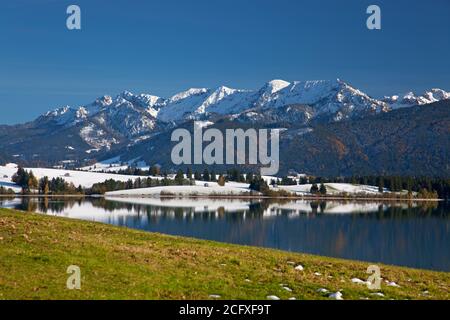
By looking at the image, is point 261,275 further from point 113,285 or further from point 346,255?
point 346,255

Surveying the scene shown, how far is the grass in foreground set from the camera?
27594mm

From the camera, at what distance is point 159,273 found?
31.5 metres

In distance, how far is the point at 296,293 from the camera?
29.3 meters

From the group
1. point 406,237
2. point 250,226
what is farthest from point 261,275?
point 250,226

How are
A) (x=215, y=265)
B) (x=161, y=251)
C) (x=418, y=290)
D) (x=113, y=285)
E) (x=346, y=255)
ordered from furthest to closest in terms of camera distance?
(x=346, y=255), (x=161, y=251), (x=215, y=265), (x=418, y=290), (x=113, y=285)

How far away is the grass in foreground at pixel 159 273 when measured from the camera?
90.5 feet

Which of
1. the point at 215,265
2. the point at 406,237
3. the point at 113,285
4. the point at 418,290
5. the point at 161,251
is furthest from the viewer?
the point at 406,237

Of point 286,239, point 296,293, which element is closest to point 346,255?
point 286,239
